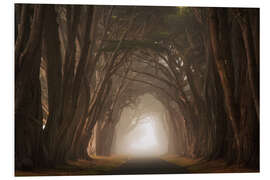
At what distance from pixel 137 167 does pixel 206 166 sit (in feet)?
4.42

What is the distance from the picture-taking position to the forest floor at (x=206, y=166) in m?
7.97

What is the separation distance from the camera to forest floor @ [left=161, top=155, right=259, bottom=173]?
26.2 feet

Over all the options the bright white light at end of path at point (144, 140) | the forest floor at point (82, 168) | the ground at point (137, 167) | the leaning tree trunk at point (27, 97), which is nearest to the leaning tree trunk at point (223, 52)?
the ground at point (137, 167)

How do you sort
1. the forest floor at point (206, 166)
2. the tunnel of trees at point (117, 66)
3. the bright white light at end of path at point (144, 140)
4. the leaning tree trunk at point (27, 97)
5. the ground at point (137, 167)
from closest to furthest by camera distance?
the leaning tree trunk at point (27, 97) → the tunnel of trees at point (117, 66) → the ground at point (137, 167) → the forest floor at point (206, 166) → the bright white light at end of path at point (144, 140)

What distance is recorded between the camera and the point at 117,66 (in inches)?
338

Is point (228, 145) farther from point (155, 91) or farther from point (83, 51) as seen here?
point (83, 51)

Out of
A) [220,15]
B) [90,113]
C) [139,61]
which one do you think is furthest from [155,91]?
[220,15]

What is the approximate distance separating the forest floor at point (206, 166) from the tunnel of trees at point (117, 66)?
0.12m

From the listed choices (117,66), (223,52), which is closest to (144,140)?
(117,66)

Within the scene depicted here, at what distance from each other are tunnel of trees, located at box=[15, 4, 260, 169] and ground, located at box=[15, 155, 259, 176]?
16 centimetres

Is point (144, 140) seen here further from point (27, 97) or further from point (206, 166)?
point (27, 97)

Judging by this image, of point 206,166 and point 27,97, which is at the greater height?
point 27,97

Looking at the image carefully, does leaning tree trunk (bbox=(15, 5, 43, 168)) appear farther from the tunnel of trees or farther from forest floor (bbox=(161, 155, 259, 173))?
forest floor (bbox=(161, 155, 259, 173))

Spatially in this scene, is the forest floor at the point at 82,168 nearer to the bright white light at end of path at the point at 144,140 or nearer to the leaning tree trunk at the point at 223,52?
the bright white light at end of path at the point at 144,140
